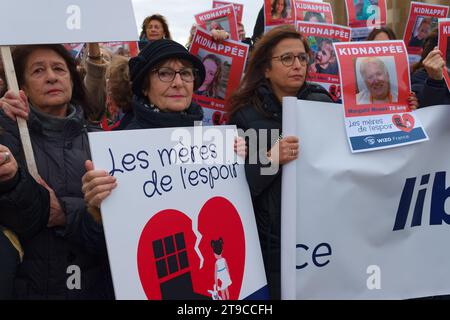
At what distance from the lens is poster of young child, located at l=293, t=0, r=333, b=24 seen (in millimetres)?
4812

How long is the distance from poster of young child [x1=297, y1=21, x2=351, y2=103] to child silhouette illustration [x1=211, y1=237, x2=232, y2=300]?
2.20 metres

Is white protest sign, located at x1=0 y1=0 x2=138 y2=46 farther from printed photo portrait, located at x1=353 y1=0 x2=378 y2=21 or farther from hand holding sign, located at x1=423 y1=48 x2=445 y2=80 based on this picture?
printed photo portrait, located at x1=353 y1=0 x2=378 y2=21

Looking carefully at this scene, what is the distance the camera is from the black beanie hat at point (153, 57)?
260 centimetres

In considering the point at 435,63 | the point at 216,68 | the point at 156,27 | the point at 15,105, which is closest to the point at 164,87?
the point at 15,105

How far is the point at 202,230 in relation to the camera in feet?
7.68

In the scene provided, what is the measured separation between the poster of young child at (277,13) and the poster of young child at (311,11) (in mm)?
70

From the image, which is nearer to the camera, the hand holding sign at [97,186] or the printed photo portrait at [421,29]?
the hand holding sign at [97,186]

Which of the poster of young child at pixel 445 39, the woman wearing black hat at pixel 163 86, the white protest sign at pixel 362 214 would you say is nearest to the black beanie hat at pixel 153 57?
the woman wearing black hat at pixel 163 86

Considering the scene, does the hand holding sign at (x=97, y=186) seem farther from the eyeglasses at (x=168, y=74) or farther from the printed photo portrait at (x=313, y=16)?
the printed photo portrait at (x=313, y=16)

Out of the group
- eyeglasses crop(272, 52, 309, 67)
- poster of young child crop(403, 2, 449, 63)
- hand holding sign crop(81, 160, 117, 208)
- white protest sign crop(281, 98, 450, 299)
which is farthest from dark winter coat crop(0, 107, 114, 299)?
poster of young child crop(403, 2, 449, 63)

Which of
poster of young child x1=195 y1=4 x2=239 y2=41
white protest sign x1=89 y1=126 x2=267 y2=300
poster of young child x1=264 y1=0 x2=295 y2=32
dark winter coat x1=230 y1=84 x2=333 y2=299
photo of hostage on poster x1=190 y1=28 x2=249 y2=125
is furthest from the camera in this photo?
poster of young child x1=264 y1=0 x2=295 y2=32

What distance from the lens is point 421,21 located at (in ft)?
16.5
